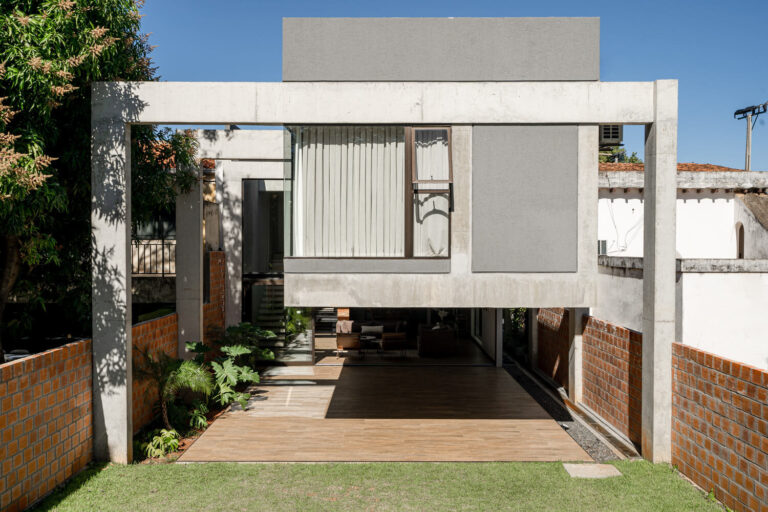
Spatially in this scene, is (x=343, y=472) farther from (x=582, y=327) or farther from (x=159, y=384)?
(x=582, y=327)

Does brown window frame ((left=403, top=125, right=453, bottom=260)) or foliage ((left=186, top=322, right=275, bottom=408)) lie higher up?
brown window frame ((left=403, top=125, right=453, bottom=260))

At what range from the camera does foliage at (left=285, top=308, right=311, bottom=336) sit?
572 inches

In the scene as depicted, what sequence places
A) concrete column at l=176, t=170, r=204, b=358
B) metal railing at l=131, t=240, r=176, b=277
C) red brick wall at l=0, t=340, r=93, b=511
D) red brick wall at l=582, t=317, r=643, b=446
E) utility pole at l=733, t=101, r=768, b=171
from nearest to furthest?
1. red brick wall at l=0, t=340, r=93, b=511
2. red brick wall at l=582, t=317, r=643, b=446
3. concrete column at l=176, t=170, r=204, b=358
4. metal railing at l=131, t=240, r=176, b=277
5. utility pole at l=733, t=101, r=768, b=171

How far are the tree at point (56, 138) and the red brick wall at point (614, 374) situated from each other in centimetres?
809

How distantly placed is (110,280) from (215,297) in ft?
16.2

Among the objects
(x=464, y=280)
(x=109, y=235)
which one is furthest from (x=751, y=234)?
(x=109, y=235)

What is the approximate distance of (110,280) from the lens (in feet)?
23.0

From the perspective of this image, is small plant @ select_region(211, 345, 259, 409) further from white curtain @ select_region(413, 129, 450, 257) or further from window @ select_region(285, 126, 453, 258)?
white curtain @ select_region(413, 129, 450, 257)

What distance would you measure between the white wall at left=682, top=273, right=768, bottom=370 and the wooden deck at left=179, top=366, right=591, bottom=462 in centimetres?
301

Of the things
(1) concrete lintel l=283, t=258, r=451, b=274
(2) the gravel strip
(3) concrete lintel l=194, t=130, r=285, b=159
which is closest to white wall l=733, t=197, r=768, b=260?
(2) the gravel strip

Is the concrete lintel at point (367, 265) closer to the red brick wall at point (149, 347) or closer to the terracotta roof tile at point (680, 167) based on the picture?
the red brick wall at point (149, 347)

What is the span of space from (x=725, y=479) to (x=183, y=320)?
9.05 m

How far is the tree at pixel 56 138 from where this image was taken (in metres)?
5.87

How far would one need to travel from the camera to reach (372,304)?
287 inches
